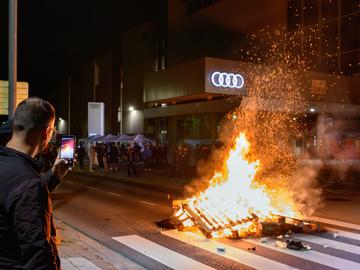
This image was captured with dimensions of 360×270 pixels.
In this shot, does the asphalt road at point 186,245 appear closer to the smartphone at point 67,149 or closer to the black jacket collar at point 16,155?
the smartphone at point 67,149

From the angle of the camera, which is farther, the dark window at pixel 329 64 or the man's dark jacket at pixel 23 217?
→ the dark window at pixel 329 64

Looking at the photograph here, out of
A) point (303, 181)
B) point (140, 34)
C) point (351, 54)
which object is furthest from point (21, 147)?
point (140, 34)

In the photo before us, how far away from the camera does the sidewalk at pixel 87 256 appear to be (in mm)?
6500

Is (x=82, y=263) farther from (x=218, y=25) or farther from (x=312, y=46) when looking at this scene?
(x=218, y=25)

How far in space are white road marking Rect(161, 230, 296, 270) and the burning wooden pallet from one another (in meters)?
0.24

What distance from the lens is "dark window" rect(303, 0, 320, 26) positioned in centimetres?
2988

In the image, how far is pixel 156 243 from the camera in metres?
8.46

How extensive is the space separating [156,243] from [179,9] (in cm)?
3330

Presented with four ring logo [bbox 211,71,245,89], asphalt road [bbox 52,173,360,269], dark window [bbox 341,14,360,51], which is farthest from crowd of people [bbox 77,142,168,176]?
asphalt road [bbox 52,173,360,269]

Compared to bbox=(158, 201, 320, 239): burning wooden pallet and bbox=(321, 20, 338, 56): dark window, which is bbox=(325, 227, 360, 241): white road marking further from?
bbox=(321, 20, 338, 56): dark window

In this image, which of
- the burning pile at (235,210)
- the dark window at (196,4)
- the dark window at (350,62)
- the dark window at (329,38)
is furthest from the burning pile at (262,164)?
the dark window at (196,4)

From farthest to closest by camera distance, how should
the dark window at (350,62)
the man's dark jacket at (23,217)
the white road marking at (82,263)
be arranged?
the dark window at (350,62)
the white road marking at (82,263)
the man's dark jacket at (23,217)

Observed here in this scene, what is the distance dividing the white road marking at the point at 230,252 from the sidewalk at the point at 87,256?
1495 millimetres

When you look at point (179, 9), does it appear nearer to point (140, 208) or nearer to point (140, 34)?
point (140, 34)
